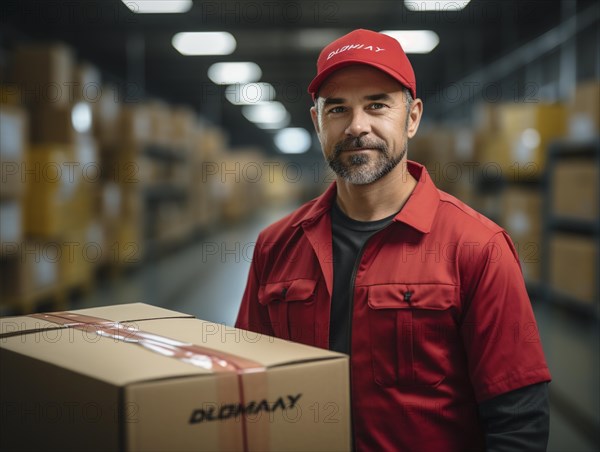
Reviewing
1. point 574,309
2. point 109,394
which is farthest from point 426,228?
point 574,309

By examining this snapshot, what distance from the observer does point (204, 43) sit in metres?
9.73

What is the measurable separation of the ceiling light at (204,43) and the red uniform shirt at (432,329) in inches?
316

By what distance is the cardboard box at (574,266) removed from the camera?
5.48 m

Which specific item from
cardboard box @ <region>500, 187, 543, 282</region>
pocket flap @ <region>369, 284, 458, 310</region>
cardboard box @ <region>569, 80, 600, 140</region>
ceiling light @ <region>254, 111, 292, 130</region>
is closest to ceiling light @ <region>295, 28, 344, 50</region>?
cardboard box @ <region>500, 187, 543, 282</region>

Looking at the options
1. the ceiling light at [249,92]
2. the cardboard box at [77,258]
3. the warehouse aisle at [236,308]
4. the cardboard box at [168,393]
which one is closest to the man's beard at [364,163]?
the cardboard box at [168,393]

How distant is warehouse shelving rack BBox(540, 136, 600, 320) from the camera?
19.0 ft

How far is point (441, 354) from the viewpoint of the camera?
1.46 meters

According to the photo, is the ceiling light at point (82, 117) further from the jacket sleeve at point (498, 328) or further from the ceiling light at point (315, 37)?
the jacket sleeve at point (498, 328)

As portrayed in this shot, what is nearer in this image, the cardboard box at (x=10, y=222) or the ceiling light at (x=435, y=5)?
the cardboard box at (x=10, y=222)

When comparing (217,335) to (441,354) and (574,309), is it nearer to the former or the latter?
(441,354)

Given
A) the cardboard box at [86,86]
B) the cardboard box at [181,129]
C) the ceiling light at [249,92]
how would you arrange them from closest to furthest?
the cardboard box at [86,86], the cardboard box at [181,129], the ceiling light at [249,92]

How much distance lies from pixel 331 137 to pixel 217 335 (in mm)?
669

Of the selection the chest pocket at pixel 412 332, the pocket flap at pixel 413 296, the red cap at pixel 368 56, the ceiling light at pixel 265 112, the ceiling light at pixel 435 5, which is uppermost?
the ceiling light at pixel 265 112

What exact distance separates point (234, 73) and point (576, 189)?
26.6 ft
